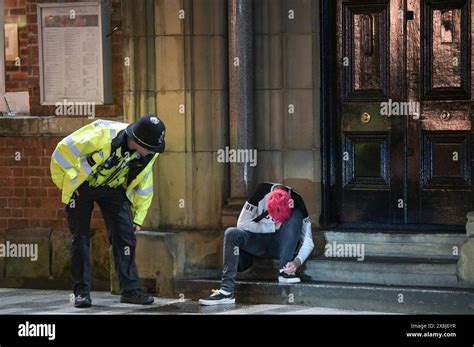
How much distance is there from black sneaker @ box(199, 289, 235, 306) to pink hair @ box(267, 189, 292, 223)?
32.1 inches

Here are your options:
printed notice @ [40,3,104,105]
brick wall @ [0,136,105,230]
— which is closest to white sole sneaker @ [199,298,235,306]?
brick wall @ [0,136,105,230]

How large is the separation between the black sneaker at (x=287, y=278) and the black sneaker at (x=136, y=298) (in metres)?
1.20

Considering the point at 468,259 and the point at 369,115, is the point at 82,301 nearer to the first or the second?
the point at 369,115

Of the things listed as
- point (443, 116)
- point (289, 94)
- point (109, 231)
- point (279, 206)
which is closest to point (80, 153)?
point (109, 231)

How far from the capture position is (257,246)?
35.6 feet

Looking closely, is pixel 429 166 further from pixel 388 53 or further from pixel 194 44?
pixel 194 44

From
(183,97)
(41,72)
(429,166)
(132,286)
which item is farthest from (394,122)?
(41,72)

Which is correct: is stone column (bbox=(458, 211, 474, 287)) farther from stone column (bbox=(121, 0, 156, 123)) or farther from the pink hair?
stone column (bbox=(121, 0, 156, 123))

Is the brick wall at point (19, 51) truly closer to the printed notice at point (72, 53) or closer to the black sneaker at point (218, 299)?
the printed notice at point (72, 53)

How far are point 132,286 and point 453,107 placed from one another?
342cm

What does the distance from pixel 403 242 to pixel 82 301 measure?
9.84 feet

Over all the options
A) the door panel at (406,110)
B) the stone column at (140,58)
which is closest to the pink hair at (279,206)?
the door panel at (406,110)

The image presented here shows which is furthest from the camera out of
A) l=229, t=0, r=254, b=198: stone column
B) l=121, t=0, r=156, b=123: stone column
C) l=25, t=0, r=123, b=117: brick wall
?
l=25, t=0, r=123, b=117: brick wall

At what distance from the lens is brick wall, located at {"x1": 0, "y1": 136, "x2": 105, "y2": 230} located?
1210 cm
